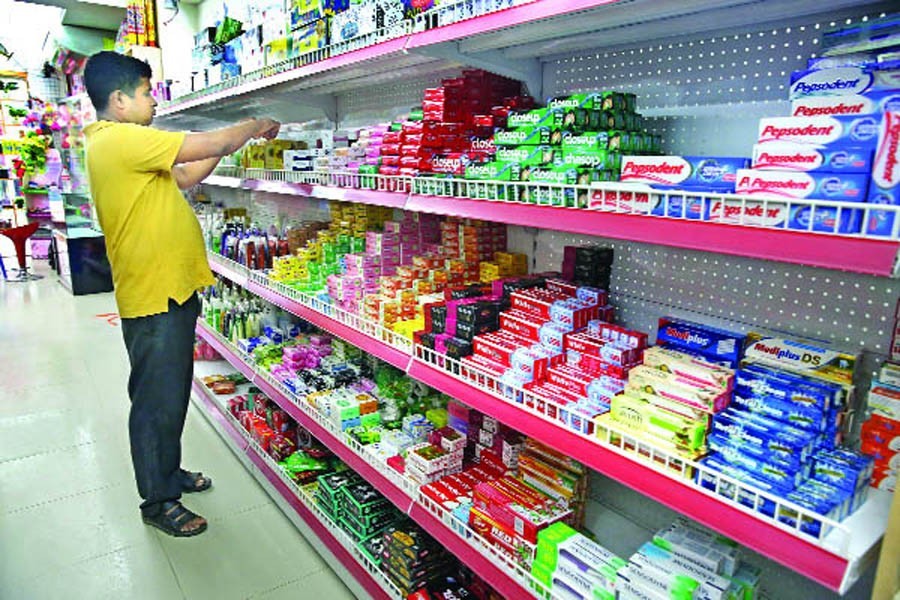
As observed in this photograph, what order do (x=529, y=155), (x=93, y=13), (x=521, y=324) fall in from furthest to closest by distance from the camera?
(x=93, y=13) < (x=521, y=324) < (x=529, y=155)

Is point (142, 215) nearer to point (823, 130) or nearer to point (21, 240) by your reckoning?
point (823, 130)

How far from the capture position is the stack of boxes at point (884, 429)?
115 centimetres

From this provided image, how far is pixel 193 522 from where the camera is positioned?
2656 millimetres

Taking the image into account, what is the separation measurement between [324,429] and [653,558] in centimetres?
147

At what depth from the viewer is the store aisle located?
232 cm

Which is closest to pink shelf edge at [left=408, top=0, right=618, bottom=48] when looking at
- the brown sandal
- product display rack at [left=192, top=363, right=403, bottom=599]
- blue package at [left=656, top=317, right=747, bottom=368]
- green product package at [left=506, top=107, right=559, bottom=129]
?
green product package at [left=506, top=107, right=559, bottom=129]

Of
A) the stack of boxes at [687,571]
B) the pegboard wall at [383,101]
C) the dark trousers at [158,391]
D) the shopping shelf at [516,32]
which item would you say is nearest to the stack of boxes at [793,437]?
the stack of boxes at [687,571]

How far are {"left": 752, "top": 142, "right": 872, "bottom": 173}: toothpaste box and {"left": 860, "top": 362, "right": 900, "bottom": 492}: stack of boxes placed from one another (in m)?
0.51

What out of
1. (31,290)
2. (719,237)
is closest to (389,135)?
(719,237)

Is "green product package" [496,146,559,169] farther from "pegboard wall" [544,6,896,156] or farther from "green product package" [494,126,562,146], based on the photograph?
"pegboard wall" [544,6,896,156]

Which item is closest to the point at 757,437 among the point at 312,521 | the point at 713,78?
the point at 713,78

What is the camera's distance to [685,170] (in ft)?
3.78

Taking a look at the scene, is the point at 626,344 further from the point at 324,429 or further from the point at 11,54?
the point at 11,54

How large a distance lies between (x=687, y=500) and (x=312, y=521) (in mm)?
1848
